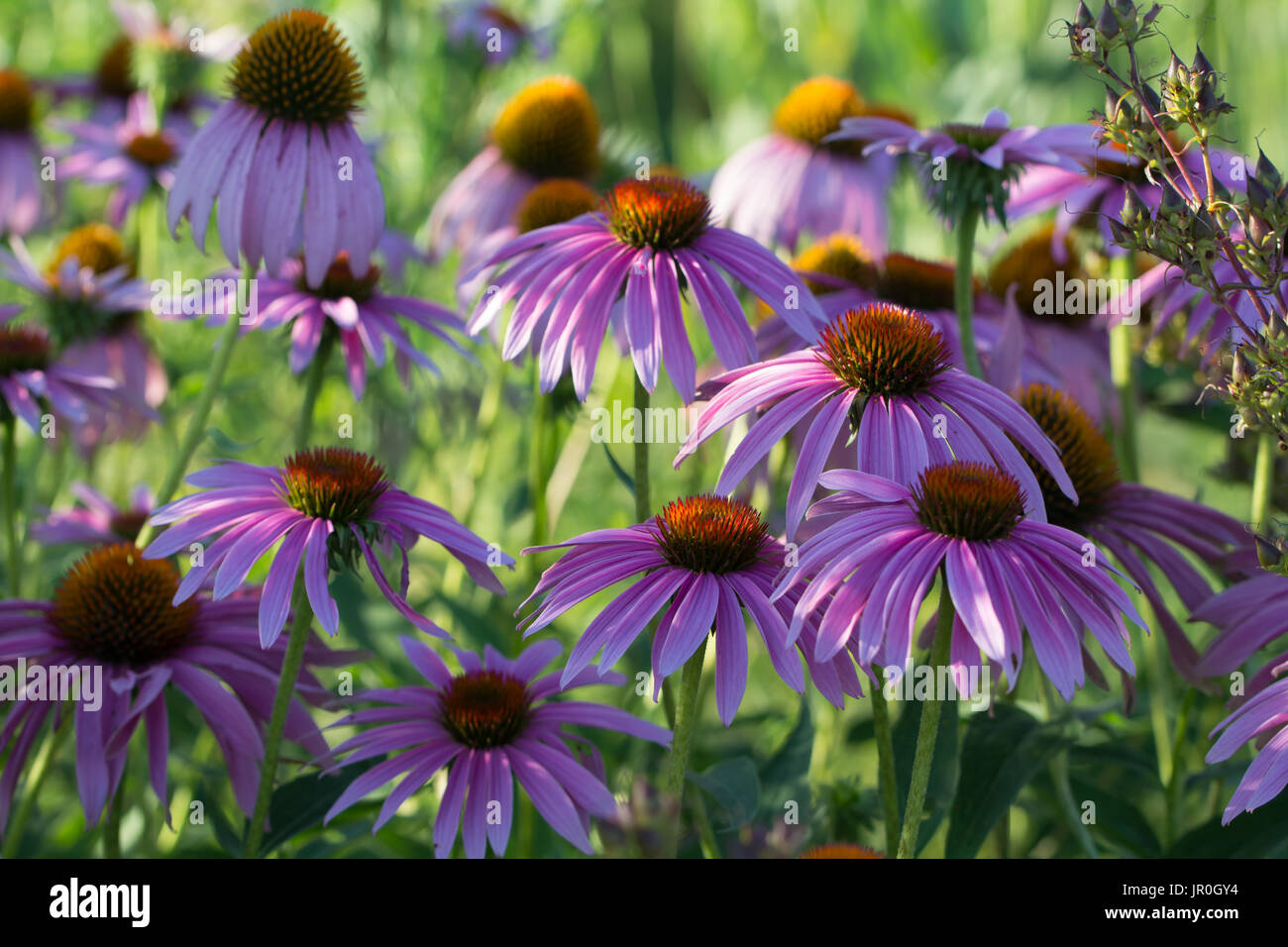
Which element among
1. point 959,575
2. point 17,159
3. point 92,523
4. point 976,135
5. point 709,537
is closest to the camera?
point 959,575

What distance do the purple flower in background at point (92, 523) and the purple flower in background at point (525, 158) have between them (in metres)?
0.64

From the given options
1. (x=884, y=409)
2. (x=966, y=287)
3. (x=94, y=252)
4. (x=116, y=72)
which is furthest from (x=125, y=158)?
(x=884, y=409)

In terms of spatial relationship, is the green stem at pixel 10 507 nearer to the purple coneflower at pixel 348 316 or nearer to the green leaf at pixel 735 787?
the purple coneflower at pixel 348 316

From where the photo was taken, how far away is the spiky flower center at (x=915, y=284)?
4.90 ft

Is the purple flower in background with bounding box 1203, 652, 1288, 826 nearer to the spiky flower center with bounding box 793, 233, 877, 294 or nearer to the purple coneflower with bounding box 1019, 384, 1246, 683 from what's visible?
the purple coneflower with bounding box 1019, 384, 1246, 683

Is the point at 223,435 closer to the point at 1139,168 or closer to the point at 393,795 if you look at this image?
the point at 393,795

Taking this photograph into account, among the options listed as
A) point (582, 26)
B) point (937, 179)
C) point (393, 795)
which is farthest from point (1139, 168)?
point (582, 26)

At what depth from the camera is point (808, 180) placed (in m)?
1.90

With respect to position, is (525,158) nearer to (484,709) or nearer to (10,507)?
(10,507)

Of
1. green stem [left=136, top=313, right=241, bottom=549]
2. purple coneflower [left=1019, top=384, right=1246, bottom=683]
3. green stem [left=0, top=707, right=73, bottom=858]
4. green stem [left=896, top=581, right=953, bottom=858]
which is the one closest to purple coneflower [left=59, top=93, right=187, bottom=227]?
green stem [left=136, top=313, right=241, bottom=549]

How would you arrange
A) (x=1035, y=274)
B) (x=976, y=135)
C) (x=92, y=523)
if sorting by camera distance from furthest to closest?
(x=1035, y=274), (x=92, y=523), (x=976, y=135)

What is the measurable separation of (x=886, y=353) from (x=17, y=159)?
1930 mm

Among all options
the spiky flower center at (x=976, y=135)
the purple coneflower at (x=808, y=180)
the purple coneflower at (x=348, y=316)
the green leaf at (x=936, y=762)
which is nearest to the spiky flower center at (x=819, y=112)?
the purple coneflower at (x=808, y=180)
